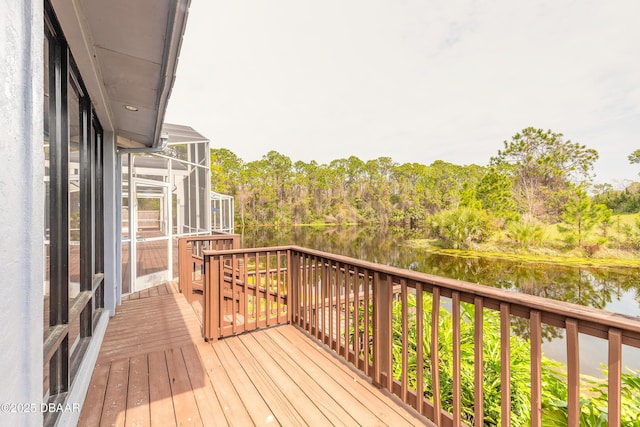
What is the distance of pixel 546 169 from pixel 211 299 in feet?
86.0

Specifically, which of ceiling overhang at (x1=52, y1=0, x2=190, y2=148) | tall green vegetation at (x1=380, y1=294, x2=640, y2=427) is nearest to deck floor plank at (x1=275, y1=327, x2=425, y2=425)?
tall green vegetation at (x1=380, y1=294, x2=640, y2=427)

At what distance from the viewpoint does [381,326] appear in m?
2.08

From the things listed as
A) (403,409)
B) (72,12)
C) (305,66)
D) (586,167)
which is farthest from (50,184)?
(586,167)

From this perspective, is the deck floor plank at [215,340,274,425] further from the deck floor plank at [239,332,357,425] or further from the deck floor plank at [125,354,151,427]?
the deck floor plank at [125,354,151,427]

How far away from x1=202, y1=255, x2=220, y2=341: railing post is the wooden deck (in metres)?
0.12

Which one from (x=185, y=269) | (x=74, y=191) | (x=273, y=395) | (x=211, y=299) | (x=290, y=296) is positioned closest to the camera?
(x=273, y=395)

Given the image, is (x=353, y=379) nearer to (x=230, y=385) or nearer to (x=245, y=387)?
(x=245, y=387)

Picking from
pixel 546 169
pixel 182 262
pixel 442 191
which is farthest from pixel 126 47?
pixel 442 191

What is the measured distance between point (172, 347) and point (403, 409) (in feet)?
7.16

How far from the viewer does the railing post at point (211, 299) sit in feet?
9.27

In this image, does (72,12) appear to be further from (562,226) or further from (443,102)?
(562,226)

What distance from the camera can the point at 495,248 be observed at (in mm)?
16281

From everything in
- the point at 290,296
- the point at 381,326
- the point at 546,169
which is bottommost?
the point at 290,296

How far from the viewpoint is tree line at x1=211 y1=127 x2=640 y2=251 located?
58.4ft
